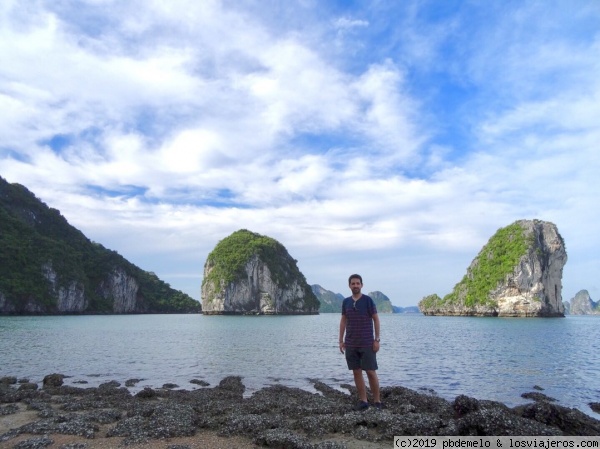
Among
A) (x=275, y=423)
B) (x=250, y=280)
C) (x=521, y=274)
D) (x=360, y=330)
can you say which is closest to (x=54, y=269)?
(x=250, y=280)

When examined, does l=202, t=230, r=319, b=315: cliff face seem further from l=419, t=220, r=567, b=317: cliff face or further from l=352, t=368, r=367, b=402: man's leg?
l=352, t=368, r=367, b=402: man's leg

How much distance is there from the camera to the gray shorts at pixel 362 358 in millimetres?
10195

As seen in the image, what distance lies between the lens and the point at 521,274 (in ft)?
398

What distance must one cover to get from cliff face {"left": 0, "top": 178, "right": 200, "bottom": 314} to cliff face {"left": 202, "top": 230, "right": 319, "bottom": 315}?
33.6 m

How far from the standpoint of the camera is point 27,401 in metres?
15.2

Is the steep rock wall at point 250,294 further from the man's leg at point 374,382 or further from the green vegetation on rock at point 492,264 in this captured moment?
the man's leg at point 374,382

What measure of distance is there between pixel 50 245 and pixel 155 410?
452 ft

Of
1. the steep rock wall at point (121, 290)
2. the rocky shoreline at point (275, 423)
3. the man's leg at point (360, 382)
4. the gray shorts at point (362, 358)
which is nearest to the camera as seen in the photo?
the rocky shoreline at point (275, 423)

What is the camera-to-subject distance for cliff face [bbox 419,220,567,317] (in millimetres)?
121250

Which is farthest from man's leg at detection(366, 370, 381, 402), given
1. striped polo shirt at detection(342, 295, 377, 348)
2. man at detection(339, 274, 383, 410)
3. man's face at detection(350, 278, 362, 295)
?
man's face at detection(350, 278, 362, 295)

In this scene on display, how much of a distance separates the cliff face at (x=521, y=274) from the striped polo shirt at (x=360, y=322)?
129065 millimetres

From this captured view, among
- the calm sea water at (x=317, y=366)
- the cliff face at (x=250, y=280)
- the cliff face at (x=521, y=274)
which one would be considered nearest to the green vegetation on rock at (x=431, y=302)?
the cliff face at (x=521, y=274)

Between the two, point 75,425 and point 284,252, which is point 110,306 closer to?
point 284,252

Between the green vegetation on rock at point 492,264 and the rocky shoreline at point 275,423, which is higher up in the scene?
the green vegetation on rock at point 492,264
